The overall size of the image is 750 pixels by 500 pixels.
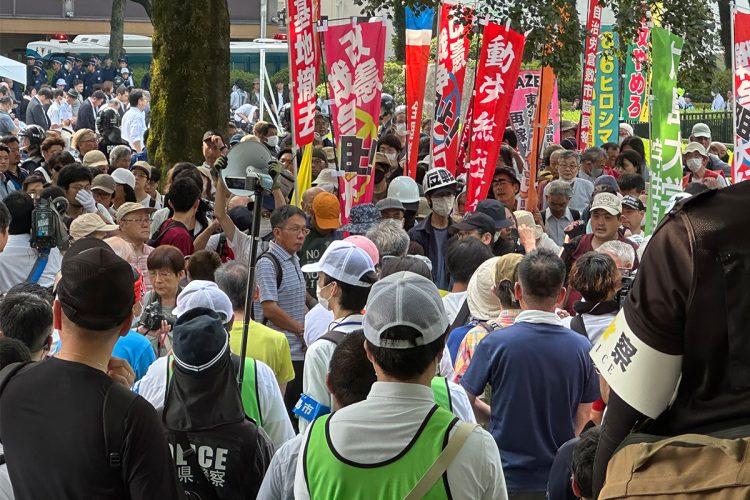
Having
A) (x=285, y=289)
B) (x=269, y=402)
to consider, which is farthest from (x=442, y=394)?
(x=285, y=289)

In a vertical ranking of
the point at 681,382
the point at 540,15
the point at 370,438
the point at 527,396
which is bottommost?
the point at 527,396

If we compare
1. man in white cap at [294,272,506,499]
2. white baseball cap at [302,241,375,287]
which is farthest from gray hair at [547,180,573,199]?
man in white cap at [294,272,506,499]

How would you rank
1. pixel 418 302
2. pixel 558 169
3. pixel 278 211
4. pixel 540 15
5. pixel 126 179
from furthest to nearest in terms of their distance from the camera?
pixel 558 169
pixel 540 15
pixel 126 179
pixel 278 211
pixel 418 302

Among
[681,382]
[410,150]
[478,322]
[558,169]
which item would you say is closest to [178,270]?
[478,322]

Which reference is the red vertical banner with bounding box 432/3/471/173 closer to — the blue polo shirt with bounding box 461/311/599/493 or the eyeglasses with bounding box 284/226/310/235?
the eyeglasses with bounding box 284/226/310/235

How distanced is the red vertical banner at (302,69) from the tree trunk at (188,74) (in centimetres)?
331

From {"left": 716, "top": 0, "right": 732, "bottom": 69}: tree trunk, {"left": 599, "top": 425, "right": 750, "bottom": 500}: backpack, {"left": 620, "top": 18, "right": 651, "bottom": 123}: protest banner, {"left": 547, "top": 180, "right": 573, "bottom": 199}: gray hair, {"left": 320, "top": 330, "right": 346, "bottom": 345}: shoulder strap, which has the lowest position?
{"left": 320, "top": 330, "right": 346, "bottom": 345}: shoulder strap

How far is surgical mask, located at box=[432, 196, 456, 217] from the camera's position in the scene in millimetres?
8789

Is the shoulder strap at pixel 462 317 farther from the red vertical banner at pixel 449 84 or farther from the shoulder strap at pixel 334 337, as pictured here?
the red vertical banner at pixel 449 84

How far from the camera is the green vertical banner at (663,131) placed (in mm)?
9391

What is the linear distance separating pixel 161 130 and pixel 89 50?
28417 millimetres

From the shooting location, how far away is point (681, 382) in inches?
94.0

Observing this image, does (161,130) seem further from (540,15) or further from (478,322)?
Result: (478,322)

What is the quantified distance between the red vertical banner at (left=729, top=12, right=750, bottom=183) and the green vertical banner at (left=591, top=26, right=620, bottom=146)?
6.24 metres
